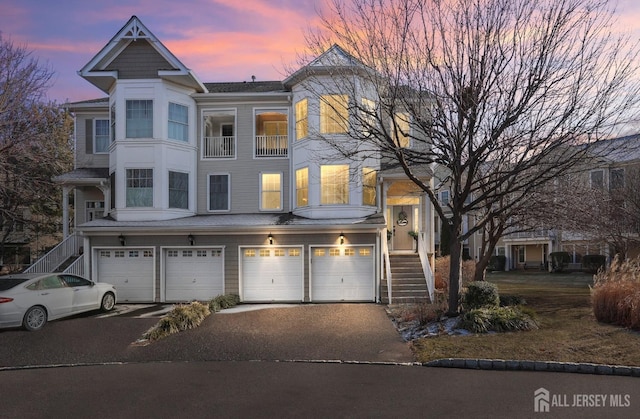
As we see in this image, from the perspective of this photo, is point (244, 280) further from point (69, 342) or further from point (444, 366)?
point (444, 366)

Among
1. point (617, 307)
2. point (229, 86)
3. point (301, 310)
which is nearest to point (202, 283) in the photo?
point (301, 310)

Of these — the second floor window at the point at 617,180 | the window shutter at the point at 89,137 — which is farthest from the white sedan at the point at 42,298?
the second floor window at the point at 617,180

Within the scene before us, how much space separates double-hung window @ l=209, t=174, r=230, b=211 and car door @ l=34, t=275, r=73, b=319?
8.00 metres

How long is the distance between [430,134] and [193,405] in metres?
9.37

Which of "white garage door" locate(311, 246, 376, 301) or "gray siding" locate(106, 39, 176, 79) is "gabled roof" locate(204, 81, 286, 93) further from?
"white garage door" locate(311, 246, 376, 301)

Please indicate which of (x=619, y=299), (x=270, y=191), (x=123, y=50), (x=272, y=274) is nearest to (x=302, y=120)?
(x=270, y=191)

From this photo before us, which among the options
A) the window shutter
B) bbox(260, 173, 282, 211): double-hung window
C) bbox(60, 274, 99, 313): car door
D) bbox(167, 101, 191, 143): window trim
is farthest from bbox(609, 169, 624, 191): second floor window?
the window shutter

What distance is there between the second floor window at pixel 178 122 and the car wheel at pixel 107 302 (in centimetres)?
721

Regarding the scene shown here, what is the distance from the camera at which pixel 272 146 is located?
21.9m

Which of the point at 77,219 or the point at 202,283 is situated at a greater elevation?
the point at 77,219

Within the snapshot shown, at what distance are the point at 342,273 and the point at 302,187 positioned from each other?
4.02 m

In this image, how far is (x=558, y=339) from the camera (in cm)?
1106

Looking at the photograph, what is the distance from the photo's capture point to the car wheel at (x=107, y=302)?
54.6ft

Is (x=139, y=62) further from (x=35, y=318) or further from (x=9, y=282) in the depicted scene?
(x=35, y=318)
